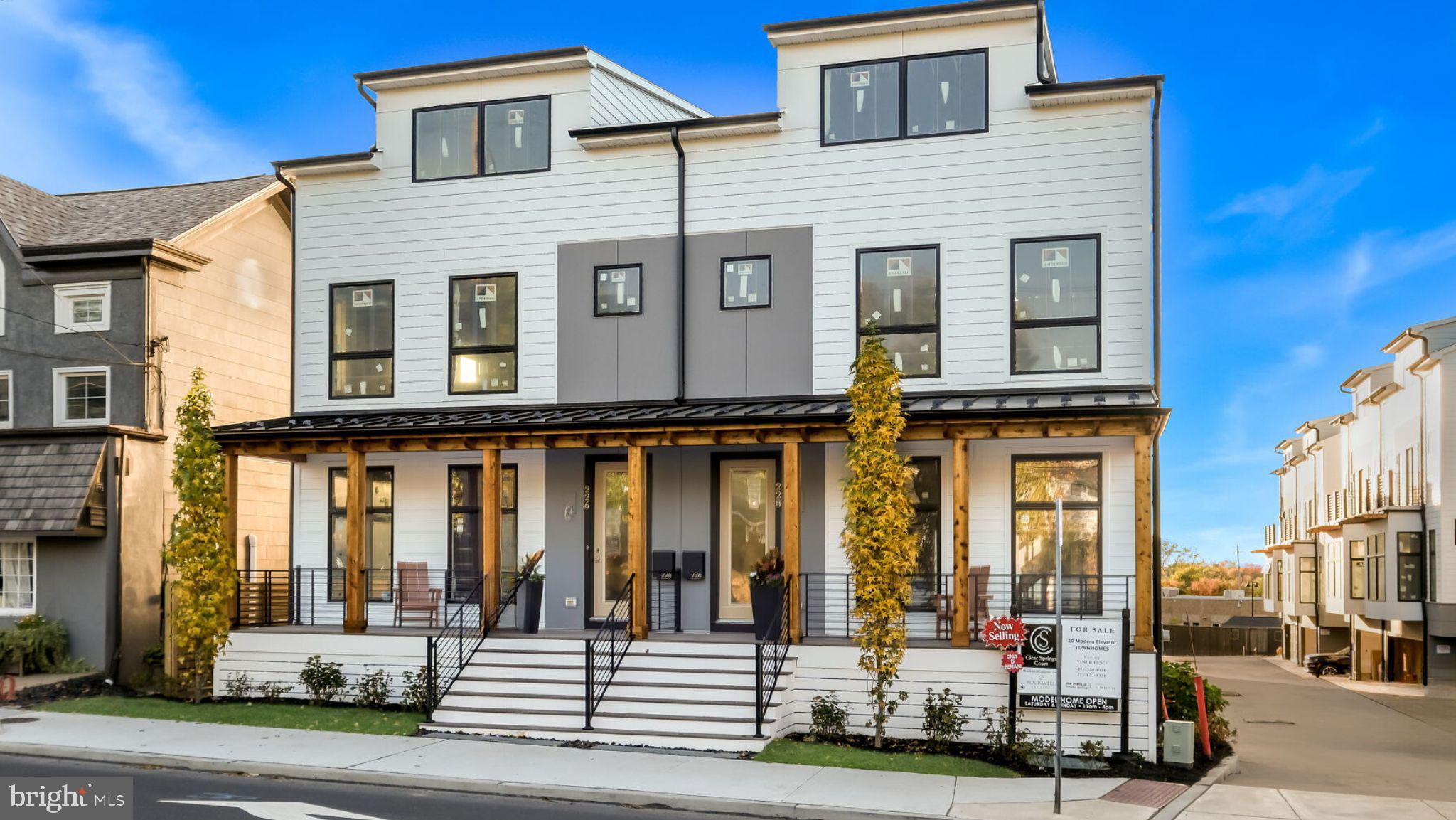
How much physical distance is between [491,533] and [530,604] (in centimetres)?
135

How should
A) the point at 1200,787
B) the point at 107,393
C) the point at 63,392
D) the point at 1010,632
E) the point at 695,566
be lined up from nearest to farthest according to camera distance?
the point at 1010,632 < the point at 1200,787 < the point at 695,566 < the point at 107,393 < the point at 63,392

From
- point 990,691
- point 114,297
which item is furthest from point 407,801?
point 114,297

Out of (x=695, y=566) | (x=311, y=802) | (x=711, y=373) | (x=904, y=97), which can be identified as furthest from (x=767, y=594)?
(x=904, y=97)

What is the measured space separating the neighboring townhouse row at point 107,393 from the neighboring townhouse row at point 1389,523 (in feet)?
97.2

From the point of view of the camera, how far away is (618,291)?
18375mm

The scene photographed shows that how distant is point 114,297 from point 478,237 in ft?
22.1

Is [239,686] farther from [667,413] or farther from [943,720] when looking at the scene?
[943,720]

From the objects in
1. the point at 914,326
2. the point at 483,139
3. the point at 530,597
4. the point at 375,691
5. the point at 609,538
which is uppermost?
the point at 483,139

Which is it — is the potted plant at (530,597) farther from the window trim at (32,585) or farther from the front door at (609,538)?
the window trim at (32,585)

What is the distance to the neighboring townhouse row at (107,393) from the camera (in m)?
19.7

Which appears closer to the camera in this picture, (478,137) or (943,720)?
(943,720)

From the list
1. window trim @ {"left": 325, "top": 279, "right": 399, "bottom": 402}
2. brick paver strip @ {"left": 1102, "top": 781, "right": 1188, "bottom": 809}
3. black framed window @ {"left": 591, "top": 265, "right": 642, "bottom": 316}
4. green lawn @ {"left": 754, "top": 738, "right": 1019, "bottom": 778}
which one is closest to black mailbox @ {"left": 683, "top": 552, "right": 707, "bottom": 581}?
black framed window @ {"left": 591, "top": 265, "right": 642, "bottom": 316}

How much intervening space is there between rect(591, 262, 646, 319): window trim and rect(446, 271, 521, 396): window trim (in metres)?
1.23

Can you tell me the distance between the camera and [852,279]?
17.2 m
